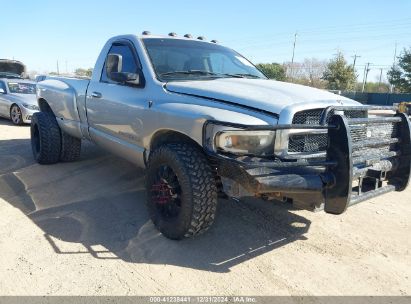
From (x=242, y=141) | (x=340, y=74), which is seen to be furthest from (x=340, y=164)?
(x=340, y=74)

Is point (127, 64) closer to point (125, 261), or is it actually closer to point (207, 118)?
point (207, 118)

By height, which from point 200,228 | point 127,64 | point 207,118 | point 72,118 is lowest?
point 200,228

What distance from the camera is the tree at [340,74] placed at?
1751 inches

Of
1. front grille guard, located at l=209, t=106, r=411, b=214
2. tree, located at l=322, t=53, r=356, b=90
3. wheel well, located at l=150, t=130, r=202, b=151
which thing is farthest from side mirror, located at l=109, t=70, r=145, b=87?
tree, located at l=322, t=53, r=356, b=90

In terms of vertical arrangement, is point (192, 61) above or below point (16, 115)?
above

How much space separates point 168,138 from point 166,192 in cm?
55

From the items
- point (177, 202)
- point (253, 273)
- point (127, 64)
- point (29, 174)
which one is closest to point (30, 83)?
point (29, 174)

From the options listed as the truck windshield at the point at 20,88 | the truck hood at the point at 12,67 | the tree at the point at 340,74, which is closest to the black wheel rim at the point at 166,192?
the truck windshield at the point at 20,88

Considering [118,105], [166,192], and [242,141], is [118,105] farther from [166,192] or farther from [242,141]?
[242,141]

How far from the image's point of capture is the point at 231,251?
3389 mm

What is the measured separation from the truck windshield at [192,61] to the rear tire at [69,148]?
8.19 ft

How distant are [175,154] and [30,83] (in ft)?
36.0

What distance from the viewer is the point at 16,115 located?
11.2 m

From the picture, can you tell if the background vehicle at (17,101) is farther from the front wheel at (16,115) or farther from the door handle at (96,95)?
the door handle at (96,95)
